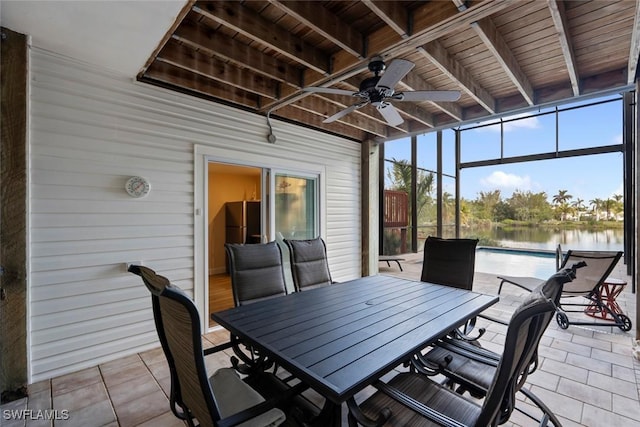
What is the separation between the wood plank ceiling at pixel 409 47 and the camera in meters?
2.13

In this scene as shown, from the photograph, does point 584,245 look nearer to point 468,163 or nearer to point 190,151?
point 468,163

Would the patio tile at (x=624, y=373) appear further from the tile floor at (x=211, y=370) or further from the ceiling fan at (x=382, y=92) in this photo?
the ceiling fan at (x=382, y=92)

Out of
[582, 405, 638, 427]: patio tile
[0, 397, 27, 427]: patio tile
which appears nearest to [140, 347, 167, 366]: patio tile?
[0, 397, 27, 427]: patio tile

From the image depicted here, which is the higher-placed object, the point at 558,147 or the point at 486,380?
the point at 558,147

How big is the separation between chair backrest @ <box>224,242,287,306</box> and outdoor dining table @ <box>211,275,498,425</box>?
0.29 metres

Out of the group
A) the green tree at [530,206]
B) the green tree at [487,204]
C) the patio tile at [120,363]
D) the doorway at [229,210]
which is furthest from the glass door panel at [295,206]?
the green tree at [530,206]

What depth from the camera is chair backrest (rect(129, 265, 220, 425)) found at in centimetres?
99

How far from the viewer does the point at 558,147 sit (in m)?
6.82

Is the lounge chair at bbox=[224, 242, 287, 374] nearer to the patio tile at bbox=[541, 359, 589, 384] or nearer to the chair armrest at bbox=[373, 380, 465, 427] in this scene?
the chair armrest at bbox=[373, 380, 465, 427]

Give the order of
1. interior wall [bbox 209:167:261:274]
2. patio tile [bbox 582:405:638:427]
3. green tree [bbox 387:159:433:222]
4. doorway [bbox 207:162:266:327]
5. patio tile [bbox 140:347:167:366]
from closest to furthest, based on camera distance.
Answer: patio tile [bbox 582:405:638:427]
patio tile [bbox 140:347:167:366]
doorway [bbox 207:162:266:327]
interior wall [bbox 209:167:261:274]
green tree [bbox 387:159:433:222]

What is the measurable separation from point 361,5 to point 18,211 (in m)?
3.12

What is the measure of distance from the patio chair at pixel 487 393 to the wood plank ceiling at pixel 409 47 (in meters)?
2.01

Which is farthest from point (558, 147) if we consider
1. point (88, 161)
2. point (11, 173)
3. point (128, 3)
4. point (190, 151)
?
point (11, 173)

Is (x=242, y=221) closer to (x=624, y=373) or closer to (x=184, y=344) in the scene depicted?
(x=184, y=344)
